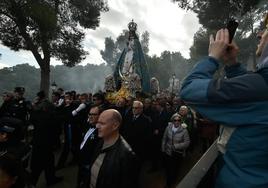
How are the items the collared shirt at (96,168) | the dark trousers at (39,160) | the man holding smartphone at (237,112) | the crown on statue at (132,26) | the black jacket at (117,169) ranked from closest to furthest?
the man holding smartphone at (237,112), the black jacket at (117,169), the collared shirt at (96,168), the dark trousers at (39,160), the crown on statue at (132,26)

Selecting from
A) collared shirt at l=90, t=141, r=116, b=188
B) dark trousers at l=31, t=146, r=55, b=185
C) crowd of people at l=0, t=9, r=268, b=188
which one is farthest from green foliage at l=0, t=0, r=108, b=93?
collared shirt at l=90, t=141, r=116, b=188

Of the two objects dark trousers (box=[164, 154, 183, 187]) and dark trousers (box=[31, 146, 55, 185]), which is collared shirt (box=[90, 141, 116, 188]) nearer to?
dark trousers (box=[31, 146, 55, 185])

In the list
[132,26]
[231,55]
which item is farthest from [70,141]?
[132,26]

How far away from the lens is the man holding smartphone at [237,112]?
4.10 ft

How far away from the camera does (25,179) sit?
297 cm

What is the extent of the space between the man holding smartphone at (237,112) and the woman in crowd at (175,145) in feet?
19.8

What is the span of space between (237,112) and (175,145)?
6.18 metres

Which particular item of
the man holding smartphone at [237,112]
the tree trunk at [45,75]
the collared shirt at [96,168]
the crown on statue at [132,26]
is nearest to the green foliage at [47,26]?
the tree trunk at [45,75]

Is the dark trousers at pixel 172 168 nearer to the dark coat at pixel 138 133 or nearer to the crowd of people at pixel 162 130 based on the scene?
the crowd of people at pixel 162 130

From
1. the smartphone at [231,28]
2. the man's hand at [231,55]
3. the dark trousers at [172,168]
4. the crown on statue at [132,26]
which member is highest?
the crown on statue at [132,26]

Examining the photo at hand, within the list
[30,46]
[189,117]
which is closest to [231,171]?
[189,117]

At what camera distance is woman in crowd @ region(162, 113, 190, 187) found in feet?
24.1

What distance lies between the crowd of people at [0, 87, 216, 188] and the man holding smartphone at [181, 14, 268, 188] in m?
2.17

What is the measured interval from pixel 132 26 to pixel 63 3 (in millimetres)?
7061
